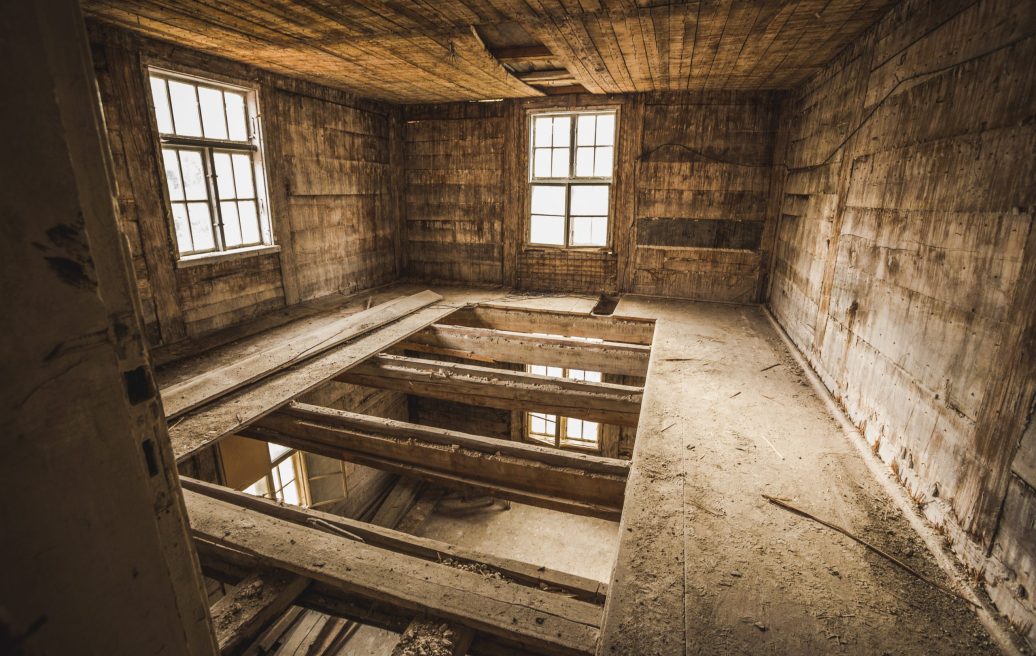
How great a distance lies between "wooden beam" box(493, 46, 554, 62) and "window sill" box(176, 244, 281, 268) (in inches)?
113

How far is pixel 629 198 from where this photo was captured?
5715 mm

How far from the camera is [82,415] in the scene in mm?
711

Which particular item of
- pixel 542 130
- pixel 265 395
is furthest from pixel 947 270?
pixel 542 130

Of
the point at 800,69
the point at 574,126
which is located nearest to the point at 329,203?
the point at 574,126

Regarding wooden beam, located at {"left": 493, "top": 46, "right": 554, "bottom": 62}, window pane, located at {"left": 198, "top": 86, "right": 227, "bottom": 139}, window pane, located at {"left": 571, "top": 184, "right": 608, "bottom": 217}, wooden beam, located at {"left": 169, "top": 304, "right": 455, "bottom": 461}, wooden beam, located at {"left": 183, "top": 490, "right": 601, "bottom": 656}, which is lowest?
wooden beam, located at {"left": 183, "top": 490, "right": 601, "bottom": 656}

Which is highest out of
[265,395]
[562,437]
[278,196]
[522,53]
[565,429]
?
[522,53]

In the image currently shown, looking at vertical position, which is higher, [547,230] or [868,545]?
[547,230]

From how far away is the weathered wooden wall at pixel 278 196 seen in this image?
3.44m

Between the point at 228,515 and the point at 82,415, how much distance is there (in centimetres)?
Answer: 176

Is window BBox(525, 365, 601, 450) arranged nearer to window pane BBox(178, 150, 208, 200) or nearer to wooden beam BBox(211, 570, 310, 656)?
window pane BBox(178, 150, 208, 200)

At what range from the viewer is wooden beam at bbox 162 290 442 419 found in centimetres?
296

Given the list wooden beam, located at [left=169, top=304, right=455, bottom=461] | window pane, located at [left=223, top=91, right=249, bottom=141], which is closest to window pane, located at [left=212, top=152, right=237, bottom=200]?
window pane, located at [left=223, top=91, right=249, bottom=141]

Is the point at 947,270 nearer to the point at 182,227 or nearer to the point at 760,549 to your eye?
the point at 760,549

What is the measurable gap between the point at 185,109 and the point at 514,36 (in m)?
2.79
